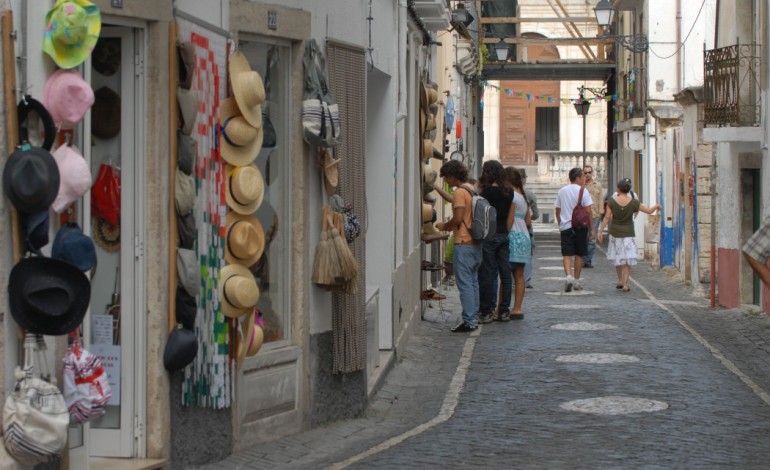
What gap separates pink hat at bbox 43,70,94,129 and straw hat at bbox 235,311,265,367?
96.9 inches

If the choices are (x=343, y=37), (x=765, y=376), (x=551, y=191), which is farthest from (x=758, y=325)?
(x=551, y=191)

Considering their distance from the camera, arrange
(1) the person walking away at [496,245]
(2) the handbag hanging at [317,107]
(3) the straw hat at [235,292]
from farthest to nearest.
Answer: (1) the person walking away at [496,245] → (2) the handbag hanging at [317,107] → (3) the straw hat at [235,292]

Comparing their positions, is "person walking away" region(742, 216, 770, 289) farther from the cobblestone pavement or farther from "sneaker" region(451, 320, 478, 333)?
"sneaker" region(451, 320, 478, 333)

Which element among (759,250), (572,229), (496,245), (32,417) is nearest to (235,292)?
(32,417)

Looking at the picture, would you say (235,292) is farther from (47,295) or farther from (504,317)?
(504,317)

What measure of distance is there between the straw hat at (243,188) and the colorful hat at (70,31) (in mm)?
2171

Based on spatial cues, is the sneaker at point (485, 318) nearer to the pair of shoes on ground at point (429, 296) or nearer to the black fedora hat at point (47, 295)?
the pair of shoes on ground at point (429, 296)

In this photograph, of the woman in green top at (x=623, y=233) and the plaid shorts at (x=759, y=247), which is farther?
the woman in green top at (x=623, y=233)

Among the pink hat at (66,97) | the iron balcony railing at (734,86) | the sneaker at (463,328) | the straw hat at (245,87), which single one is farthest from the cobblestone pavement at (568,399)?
the pink hat at (66,97)

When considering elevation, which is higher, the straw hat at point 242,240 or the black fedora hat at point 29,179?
the black fedora hat at point 29,179

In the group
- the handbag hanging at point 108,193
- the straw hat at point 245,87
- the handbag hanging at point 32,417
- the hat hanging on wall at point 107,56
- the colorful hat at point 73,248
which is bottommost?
the handbag hanging at point 32,417

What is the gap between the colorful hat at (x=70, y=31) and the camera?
6.90 metres

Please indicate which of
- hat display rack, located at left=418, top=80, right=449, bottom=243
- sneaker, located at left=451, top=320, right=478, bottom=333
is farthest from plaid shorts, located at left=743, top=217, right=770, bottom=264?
hat display rack, located at left=418, top=80, right=449, bottom=243

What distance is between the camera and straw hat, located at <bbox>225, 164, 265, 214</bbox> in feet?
29.9
